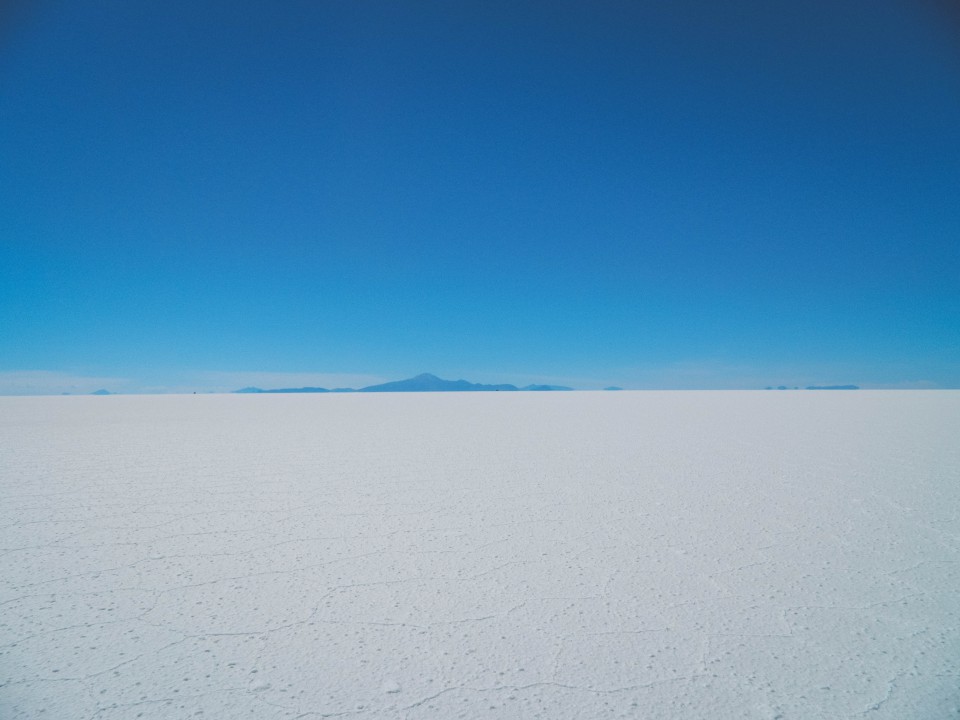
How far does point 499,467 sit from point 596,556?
2871mm

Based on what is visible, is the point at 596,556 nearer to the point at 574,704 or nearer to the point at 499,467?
the point at 574,704

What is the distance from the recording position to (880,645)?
2.01 metres

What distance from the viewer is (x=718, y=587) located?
8.26 ft

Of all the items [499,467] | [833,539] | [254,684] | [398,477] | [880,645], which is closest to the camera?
[254,684]

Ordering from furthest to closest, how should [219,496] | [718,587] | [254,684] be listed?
[219,496], [718,587], [254,684]

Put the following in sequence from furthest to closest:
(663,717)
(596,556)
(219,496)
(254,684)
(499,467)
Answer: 1. (499,467)
2. (219,496)
3. (596,556)
4. (254,684)
5. (663,717)

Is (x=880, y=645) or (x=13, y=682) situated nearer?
(x=13, y=682)

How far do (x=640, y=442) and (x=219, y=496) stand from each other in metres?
6.35

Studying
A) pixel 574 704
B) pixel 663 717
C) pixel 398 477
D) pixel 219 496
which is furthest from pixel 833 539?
pixel 219 496

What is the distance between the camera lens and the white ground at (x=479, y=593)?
171 cm

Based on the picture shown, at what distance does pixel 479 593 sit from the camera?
96.7 inches

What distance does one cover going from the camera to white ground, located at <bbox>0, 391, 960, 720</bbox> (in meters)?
1.71

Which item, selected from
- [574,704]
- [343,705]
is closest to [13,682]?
[343,705]

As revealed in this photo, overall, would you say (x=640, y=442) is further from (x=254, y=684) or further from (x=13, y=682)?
(x=13, y=682)
